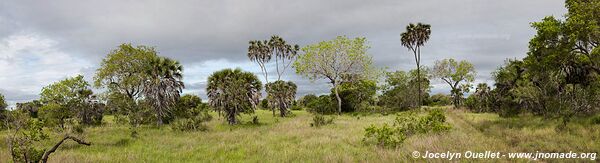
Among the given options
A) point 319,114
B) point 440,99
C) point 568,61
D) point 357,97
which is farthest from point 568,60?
point 440,99

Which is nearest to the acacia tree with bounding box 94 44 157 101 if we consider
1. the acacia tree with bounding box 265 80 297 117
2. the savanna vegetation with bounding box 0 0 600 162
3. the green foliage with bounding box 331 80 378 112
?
the savanna vegetation with bounding box 0 0 600 162

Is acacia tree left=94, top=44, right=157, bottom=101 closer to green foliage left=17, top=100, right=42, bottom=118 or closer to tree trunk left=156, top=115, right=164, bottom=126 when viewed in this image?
tree trunk left=156, top=115, right=164, bottom=126

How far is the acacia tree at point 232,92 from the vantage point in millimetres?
32531

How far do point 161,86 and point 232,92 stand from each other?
6.74m

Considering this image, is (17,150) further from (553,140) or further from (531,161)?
(553,140)

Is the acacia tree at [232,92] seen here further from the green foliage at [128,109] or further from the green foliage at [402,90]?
the green foliage at [402,90]

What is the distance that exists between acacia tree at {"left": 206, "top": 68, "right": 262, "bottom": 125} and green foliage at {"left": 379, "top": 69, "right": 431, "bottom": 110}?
35779 mm

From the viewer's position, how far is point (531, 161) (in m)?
10.9

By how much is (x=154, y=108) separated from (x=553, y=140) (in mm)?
29809

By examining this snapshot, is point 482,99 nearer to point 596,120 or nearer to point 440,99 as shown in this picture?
point 596,120

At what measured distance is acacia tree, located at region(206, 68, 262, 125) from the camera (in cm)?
3253

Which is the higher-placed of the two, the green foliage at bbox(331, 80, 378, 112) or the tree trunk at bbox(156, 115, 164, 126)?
the green foliage at bbox(331, 80, 378, 112)

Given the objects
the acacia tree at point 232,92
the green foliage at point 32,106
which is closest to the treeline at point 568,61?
the acacia tree at point 232,92

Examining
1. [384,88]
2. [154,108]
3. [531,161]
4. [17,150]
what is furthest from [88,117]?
[384,88]
